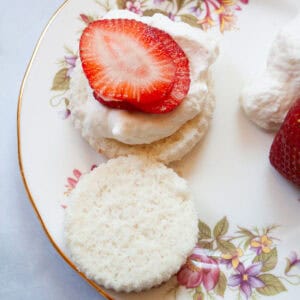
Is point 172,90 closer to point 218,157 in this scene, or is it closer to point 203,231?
point 218,157

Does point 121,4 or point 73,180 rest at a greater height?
point 121,4

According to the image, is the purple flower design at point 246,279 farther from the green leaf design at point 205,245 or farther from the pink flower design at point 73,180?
the pink flower design at point 73,180

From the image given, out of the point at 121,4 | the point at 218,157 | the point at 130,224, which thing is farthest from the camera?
the point at 121,4

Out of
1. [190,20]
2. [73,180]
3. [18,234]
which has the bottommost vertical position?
[18,234]

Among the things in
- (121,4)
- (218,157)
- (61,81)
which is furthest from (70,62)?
(218,157)

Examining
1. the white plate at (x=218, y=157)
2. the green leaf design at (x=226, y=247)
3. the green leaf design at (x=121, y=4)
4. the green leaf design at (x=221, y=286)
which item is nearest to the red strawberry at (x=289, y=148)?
the white plate at (x=218, y=157)

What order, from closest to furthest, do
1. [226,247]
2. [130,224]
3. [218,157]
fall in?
[130,224], [226,247], [218,157]
